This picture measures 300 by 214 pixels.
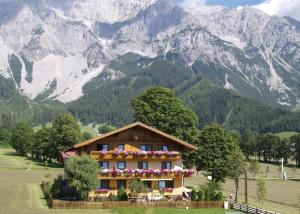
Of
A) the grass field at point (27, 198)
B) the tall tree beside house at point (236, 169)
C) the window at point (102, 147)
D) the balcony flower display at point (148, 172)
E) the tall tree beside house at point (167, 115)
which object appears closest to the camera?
the grass field at point (27, 198)

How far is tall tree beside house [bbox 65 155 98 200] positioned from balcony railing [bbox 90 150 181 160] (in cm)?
613

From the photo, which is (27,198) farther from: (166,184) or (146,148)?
(166,184)

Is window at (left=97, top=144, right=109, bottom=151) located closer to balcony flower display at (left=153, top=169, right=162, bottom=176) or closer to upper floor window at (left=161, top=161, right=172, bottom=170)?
balcony flower display at (left=153, top=169, right=162, bottom=176)

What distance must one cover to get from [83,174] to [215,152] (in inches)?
1009

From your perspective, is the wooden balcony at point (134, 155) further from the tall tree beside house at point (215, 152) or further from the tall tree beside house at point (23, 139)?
the tall tree beside house at point (23, 139)

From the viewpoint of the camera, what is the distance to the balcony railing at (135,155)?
73.8 m

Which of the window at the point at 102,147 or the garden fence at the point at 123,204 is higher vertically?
the window at the point at 102,147

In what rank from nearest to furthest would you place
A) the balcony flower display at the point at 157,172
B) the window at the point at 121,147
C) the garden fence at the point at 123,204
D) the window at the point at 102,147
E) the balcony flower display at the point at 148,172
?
the garden fence at the point at 123,204
the balcony flower display at the point at 148,172
the balcony flower display at the point at 157,172
the window at the point at 102,147
the window at the point at 121,147

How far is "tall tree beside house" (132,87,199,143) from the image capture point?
308ft

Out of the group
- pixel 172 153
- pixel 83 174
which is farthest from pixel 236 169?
pixel 83 174

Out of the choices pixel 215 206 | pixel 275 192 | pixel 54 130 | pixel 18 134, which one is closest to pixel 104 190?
pixel 215 206

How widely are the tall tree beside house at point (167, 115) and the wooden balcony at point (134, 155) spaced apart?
16.4 metres

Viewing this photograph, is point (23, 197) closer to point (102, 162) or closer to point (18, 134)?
point (102, 162)

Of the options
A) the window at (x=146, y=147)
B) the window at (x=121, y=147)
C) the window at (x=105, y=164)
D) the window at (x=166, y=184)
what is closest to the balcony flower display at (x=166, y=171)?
A: the window at (x=166, y=184)
